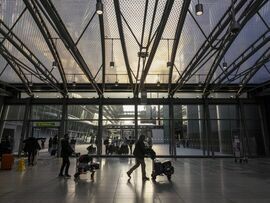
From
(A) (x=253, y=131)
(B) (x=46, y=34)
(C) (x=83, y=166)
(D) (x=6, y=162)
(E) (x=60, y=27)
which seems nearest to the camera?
(C) (x=83, y=166)

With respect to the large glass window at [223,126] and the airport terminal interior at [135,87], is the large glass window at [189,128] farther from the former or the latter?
the large glass window at [223,126]

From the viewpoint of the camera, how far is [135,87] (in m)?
21.8

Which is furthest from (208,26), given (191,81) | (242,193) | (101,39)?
(242,193)

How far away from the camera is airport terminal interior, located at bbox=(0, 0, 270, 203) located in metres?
14.5

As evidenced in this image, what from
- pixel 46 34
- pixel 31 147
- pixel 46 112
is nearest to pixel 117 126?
pixel 46 112

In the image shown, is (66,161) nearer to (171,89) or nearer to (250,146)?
(171,89)

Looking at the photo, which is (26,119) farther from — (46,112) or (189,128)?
(189,128)

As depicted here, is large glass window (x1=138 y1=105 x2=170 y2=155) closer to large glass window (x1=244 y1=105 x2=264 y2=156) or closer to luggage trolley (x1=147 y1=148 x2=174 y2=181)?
large glass window (x1=244 y1=105 x2=264 y2=156)

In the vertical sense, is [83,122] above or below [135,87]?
below

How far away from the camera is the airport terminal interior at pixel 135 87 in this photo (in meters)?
14.5

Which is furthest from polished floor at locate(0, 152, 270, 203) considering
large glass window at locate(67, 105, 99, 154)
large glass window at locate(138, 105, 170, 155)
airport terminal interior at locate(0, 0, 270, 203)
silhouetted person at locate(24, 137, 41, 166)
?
large glass window at locate(138, 105, 170, 155)

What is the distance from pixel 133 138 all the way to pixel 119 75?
571 cm

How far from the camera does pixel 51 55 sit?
17859 mm

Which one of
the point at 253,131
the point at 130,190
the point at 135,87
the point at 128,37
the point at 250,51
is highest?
the point at 128,37
